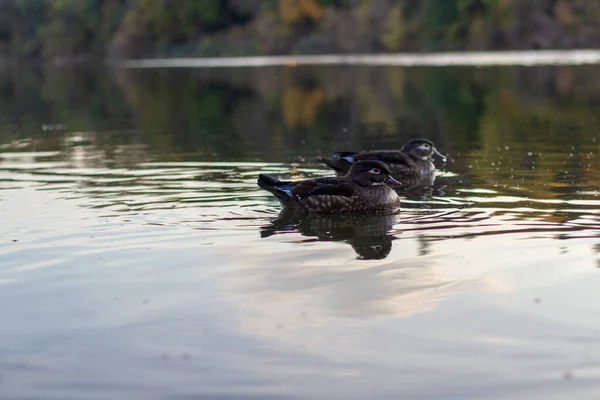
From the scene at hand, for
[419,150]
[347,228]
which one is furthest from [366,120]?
[347,228]

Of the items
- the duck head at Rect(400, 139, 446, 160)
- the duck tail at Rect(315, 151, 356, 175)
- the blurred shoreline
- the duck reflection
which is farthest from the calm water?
the blurred shoreline

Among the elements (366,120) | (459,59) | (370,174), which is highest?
(370,174)

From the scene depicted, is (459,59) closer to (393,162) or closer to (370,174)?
(393,162)

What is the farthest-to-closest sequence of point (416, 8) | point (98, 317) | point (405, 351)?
point (416, 8) < point (98, 317) < point (405, 351)

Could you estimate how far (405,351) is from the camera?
8.10 m

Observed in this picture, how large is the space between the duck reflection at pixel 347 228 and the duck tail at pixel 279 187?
17 cm

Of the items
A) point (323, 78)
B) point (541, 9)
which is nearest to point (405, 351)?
point (323, 78)

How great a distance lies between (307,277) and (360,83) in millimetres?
49699

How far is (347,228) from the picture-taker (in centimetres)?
1367

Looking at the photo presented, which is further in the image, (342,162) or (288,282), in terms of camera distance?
(342,162)

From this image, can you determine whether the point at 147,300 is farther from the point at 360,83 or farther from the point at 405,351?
the point at 360,83

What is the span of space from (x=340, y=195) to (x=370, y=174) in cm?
53

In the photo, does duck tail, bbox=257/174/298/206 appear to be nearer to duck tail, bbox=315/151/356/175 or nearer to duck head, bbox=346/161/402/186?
duck head, bbox=346/161/402/186

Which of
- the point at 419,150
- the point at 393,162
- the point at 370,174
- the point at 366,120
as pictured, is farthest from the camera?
the point at 366,120
